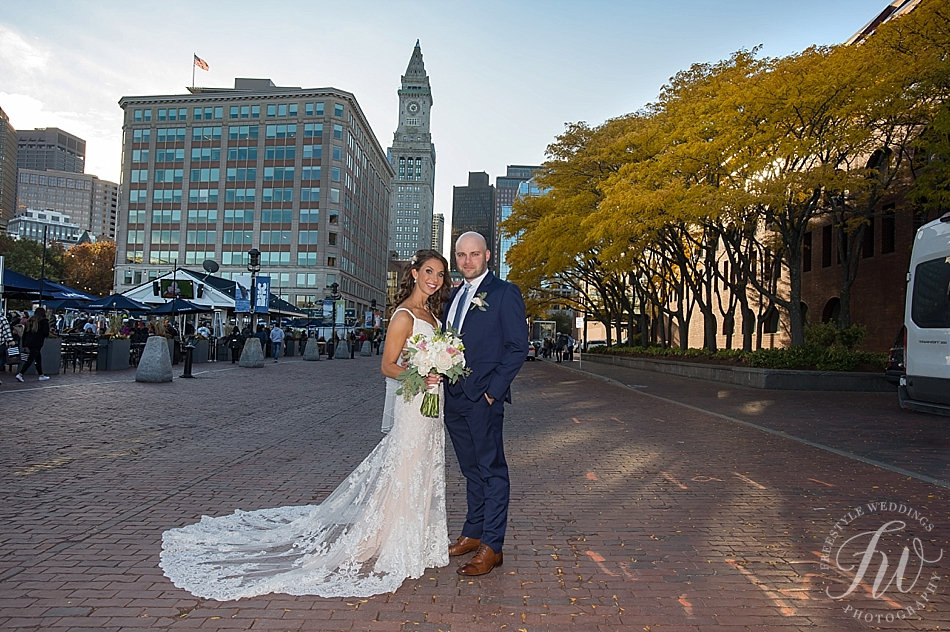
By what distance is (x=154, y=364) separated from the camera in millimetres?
16688

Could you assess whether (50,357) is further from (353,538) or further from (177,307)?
(353,538)

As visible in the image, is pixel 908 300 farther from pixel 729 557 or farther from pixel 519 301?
pixel 519 301

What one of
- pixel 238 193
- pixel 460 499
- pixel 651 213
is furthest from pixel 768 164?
pixel 238 193

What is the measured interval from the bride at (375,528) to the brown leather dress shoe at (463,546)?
0.16 m

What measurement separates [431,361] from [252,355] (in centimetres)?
2324

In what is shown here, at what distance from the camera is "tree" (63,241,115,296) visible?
8350 centimetres

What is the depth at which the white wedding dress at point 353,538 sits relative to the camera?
3.77 meters

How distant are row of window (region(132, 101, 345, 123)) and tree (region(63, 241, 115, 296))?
18550 millimetres

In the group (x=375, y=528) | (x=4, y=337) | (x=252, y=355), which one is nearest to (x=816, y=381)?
(x=375, y=528)

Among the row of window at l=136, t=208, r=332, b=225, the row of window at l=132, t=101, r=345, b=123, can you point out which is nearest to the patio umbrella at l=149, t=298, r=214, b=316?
the row of window at l=136, t=208, r=332, b=225

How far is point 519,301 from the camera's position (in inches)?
164

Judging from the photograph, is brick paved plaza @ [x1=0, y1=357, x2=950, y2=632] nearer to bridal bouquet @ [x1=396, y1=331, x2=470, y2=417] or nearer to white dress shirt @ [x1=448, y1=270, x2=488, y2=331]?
bridal bouquet @ [x1=396, y1=331, x2=470, y2=417]

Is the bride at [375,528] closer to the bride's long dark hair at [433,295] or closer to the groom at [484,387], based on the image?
the bride's long dark hair at [433,295]

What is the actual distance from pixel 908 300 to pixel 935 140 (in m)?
10.9
